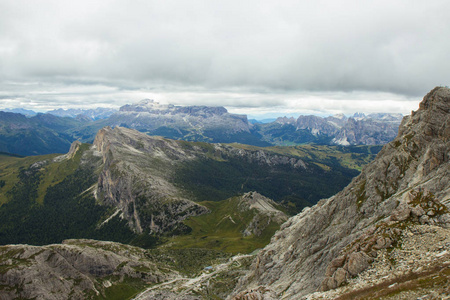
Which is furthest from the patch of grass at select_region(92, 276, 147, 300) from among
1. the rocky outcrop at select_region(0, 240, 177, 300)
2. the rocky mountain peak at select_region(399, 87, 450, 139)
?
the rocky mountain peak at select_region(399, 87, 450, 139)

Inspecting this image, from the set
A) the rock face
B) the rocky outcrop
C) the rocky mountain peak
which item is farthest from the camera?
the rocky outcrop

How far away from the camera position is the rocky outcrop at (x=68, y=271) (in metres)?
125

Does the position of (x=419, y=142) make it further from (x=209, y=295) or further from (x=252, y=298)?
(x=209, y=295)

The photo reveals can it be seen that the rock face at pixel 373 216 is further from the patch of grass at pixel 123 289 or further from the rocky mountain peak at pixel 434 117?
the patch of grass at pixel 123 289

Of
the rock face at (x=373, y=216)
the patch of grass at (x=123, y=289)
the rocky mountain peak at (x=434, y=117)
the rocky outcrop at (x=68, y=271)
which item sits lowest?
the patch of grass at (x=123, y=289)

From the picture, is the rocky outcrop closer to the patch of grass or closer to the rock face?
the patch of grass

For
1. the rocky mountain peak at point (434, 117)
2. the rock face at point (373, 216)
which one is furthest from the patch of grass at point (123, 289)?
the rocky mountain peak at point (434, 117)

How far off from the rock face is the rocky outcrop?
283 feet

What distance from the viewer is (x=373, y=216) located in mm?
72500

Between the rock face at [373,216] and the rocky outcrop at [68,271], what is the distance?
8614cm

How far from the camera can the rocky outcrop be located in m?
125

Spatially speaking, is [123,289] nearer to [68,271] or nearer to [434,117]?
[68,271]

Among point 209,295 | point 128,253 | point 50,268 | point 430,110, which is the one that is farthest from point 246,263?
point 430,110

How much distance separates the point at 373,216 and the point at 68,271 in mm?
152419
